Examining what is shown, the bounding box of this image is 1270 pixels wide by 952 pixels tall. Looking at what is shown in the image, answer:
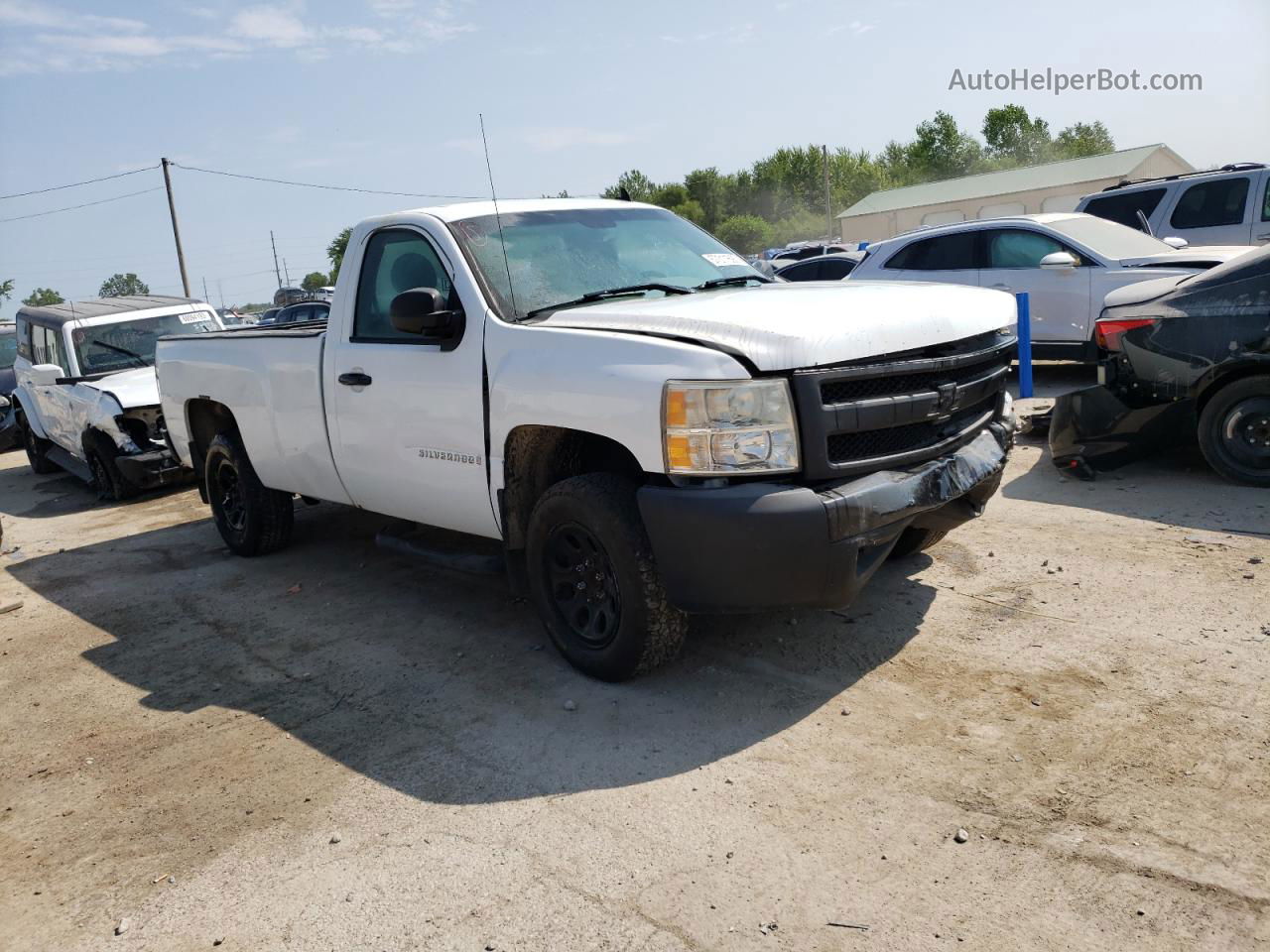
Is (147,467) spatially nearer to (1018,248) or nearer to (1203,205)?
(1018,248)

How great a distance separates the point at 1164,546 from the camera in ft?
17.6

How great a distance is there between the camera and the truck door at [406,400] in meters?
4.62

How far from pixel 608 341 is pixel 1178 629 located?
8.69 ft

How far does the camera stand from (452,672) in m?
4.68

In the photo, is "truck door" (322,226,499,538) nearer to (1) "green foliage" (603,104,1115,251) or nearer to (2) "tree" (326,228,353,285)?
(2) "tree" (326,228,353,285)

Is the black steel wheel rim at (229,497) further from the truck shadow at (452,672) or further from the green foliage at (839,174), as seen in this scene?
the green foliage at (839,174)

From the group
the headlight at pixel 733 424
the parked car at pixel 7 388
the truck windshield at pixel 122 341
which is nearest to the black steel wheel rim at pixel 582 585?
the headlight at pixel 733 424

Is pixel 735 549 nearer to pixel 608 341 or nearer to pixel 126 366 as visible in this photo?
pixel 608 341

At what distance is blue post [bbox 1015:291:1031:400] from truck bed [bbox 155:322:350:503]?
18.3ft

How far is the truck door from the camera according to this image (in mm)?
4617

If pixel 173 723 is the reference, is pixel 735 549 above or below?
above

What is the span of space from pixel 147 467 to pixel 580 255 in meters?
6.34

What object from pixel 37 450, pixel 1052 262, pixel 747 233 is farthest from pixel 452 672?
pixel 747 233

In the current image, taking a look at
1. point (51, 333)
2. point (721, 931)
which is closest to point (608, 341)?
point (721, 931)
